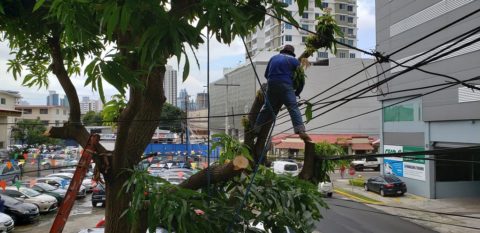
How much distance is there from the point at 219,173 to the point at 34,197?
22.9 m

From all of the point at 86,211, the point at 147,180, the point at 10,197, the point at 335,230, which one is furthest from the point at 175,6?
the point at 86,211

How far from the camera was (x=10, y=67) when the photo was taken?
492 cm

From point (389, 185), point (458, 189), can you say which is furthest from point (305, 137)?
point (458, 189)

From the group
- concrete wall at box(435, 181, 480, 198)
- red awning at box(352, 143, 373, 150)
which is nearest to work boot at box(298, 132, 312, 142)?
concrete wall at box(435, 181, 480, 198)

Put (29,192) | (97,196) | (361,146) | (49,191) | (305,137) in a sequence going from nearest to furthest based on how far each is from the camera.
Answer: (305,137) < (29,192) < (97,196) < (49,191) < (361,146)

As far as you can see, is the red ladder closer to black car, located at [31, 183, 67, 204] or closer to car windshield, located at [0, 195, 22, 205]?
car windshield, located at [0, 195, 22, 205]

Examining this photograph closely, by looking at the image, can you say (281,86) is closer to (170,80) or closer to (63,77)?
(63,77)

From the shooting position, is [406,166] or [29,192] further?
[406,166]

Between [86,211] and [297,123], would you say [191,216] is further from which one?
[86,211]

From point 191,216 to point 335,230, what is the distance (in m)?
16.9

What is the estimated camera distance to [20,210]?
20.6 m

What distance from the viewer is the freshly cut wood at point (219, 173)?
140 inches

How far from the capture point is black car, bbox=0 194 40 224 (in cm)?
2055

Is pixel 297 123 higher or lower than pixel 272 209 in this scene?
higher
